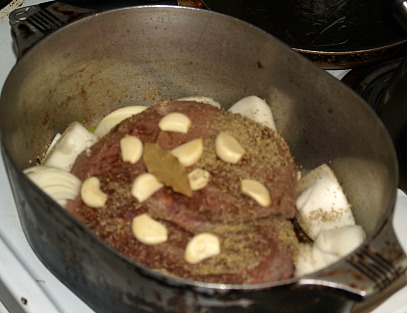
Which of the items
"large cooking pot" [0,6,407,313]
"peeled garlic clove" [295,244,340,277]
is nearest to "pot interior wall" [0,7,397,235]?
"large cooking pot" [0,6,407,313]

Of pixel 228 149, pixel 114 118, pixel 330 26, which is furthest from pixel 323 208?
pixel 330 26

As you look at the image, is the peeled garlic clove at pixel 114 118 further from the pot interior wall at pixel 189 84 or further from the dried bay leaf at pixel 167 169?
the dried bay leaf at pixel 167 169

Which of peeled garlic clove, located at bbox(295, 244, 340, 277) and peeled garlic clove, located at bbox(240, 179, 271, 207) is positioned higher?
peeled garlic clove, located at bbox(240, 179, 271, 207)

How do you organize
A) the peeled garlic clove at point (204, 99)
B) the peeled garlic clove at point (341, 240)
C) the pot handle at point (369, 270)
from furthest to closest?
1. the peeled garlic clove at point (204, 99)
2. the peeled garlic clove at point (341, 240)
3. the pot handle at point (369, 270)

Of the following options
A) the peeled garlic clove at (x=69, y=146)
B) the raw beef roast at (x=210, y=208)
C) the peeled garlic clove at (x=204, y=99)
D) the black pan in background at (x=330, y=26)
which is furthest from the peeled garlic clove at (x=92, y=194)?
the black pan in background at (x=330, y=26)

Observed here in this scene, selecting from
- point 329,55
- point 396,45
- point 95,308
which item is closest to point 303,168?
point 329,55

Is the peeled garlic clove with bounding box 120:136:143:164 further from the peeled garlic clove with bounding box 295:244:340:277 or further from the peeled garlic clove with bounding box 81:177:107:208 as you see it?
the peeled garlic clove with bounding box 295:244:340:277
